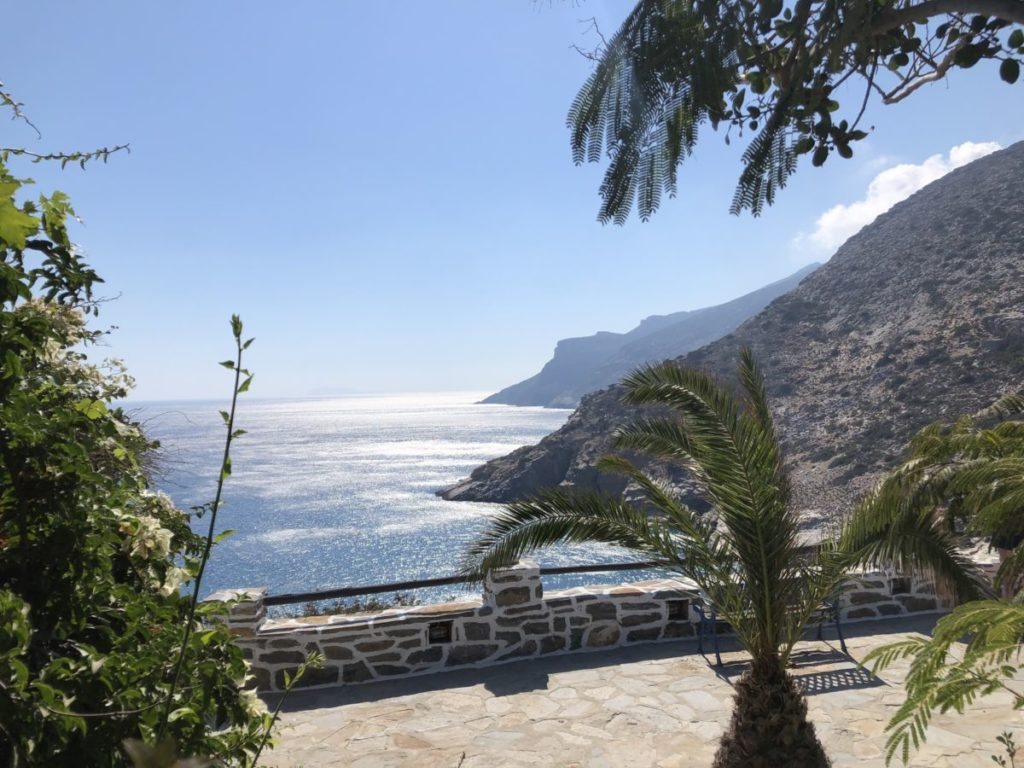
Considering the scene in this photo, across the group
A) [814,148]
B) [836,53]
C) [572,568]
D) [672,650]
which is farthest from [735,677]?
[836,53]

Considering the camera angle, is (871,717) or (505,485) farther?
(505,485)

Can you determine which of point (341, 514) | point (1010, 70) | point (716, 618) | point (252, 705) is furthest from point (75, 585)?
point (341, 514)

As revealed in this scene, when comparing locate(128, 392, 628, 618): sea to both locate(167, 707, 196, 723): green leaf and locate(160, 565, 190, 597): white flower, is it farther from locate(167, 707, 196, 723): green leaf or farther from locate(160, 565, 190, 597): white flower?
locate(167, 707, 196, 723): green leaf

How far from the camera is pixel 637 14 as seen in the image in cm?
297

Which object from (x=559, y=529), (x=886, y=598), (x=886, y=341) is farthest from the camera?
(x=886, y=341)

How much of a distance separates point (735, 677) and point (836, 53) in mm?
5076

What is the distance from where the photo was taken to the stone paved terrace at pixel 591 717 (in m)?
4.49

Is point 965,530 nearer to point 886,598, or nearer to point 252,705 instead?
point 886,598

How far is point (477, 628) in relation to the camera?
627cm

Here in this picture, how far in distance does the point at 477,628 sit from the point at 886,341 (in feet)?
146

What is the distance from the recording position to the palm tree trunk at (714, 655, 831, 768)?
3900mm

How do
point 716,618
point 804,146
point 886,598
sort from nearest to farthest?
point 804,146
point 716,618
point 886,598

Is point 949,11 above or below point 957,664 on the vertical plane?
above

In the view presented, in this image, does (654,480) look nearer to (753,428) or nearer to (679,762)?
(753,428)
